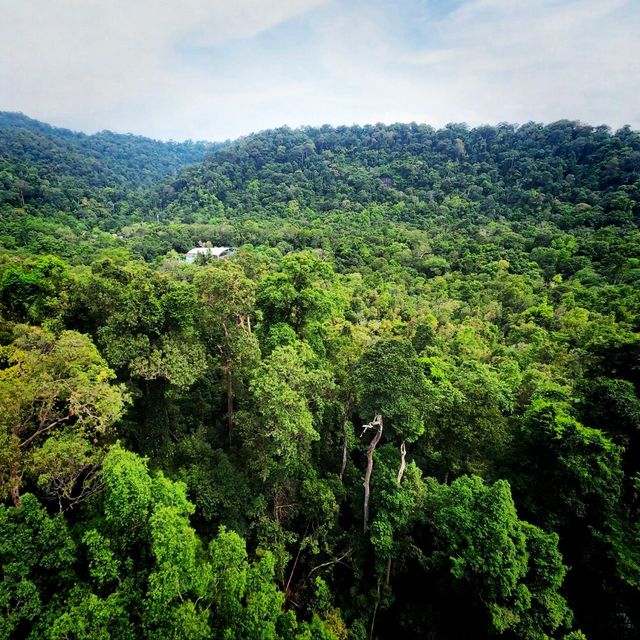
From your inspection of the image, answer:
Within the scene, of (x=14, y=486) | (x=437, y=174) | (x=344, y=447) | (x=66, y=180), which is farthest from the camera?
(x=437, y=174)

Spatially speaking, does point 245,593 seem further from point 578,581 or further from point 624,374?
point 624,374

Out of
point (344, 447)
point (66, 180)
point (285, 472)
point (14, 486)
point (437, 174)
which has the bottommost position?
point (344, 447)

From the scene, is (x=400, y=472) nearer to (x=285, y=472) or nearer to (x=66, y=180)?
(x=285, y=472)

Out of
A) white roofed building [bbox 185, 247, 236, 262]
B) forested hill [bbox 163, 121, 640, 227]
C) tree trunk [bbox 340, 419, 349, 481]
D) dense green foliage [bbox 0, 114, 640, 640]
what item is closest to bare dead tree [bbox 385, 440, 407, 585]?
dense green foliage [bbox 0, 114, 640, 640]

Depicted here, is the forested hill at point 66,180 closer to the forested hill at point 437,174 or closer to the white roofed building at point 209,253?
the forested hill at point 437,174

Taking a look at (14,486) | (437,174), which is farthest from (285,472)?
(437,174)

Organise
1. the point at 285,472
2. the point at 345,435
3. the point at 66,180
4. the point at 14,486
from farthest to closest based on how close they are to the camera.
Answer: the point at 66,180
the point at 345,435
the point at 285,472
the point at 14,486

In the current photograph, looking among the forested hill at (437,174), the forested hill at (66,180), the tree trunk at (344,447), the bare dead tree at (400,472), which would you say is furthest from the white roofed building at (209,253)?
the bare dead tree at (400,472)

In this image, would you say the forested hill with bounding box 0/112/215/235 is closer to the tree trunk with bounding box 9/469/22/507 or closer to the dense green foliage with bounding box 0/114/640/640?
the dense green foliage with bounding box 0/114/640/640

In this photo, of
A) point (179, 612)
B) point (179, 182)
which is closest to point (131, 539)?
point (179, 612)
